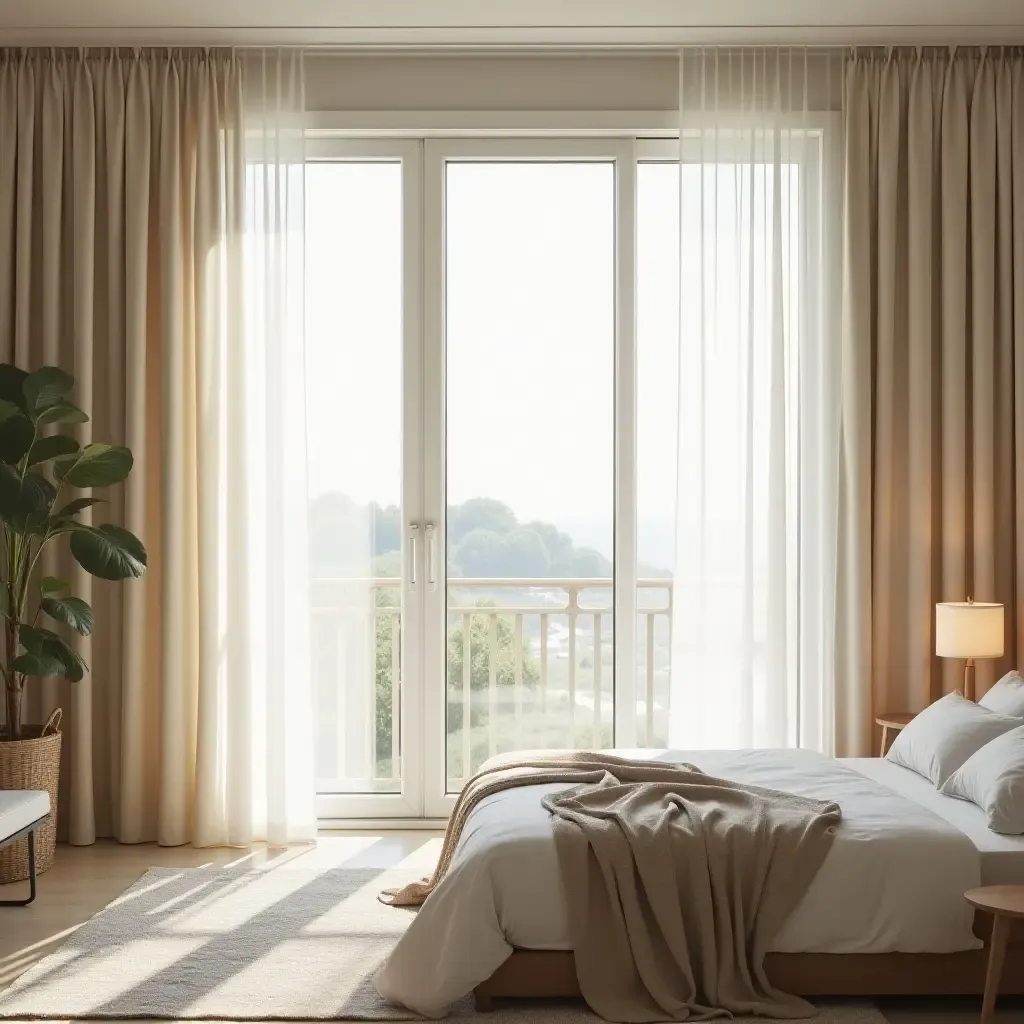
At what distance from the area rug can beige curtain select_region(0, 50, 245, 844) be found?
641mm

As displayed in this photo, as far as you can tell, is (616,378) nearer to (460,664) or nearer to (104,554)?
(460,664)

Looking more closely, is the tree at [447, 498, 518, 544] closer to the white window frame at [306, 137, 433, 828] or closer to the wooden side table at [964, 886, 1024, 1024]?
the white window frame at [306, 137, 433, 828]

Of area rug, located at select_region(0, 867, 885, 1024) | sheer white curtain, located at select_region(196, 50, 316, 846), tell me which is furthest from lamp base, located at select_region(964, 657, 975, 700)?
sheer white curtain, located at select_region(196, 50, 316, 846)

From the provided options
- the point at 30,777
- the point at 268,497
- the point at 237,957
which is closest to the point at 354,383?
the point at 268,497

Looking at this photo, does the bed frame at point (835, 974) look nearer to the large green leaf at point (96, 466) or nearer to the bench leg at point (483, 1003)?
the bench leg at point (483, 1003)

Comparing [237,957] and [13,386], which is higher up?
[13,386]

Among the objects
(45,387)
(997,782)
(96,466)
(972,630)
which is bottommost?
(997,782)

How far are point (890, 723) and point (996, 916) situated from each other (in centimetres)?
165

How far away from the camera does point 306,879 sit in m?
4.18

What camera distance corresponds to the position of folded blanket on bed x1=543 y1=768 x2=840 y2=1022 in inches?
117

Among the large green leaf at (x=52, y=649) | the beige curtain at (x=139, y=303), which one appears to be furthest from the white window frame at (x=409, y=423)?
the large green leaf at (x=52, y=649)

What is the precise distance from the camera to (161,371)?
469 cm

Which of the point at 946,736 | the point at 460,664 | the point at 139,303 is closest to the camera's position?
the point at 946,736

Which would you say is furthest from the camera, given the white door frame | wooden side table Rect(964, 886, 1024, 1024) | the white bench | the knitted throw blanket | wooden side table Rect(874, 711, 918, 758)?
the white door frame
